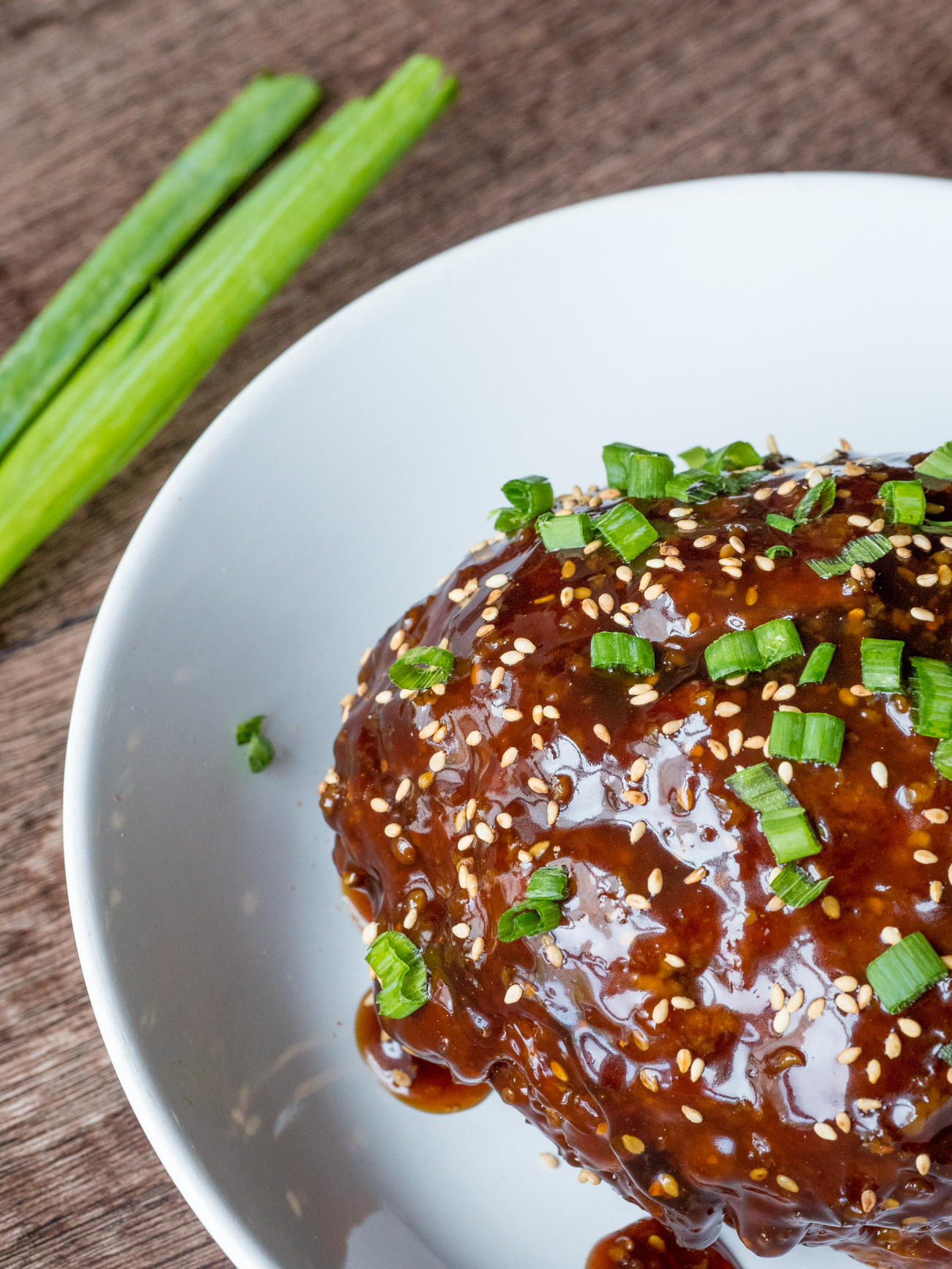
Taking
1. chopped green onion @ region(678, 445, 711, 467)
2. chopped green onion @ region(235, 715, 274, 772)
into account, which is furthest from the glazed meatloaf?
chopped green onion @ region(235, 715, 274, 772)

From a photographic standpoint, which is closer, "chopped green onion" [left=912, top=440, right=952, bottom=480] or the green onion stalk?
"chopped green onion" [left=912, top=440, right=952, bottom=480]

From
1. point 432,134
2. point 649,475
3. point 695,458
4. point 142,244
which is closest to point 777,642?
point 649,475

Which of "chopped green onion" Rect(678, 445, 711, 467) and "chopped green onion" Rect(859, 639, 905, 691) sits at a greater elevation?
"chopped green onion" Rect(678, 445, 711, 467)

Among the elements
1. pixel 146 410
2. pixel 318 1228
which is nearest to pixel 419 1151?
pixel 318 1228

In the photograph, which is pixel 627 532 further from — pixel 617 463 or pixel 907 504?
pixel 907 504

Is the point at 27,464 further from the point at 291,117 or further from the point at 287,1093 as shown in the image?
the point at 287,1093

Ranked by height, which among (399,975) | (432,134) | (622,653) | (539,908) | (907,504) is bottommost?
(399,975)

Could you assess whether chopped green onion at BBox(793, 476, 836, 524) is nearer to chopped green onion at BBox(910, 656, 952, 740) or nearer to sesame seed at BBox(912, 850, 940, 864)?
chopped green onion at BBox(910, 656, 952, 740)
